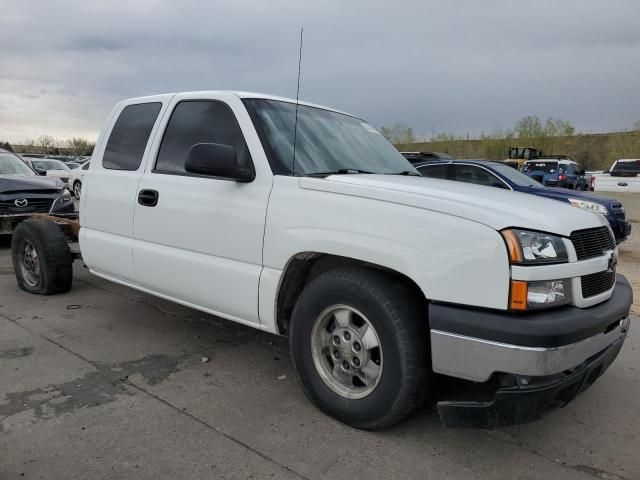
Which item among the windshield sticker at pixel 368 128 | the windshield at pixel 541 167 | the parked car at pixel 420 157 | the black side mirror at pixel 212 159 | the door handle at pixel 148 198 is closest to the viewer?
the black side mirror at pixel 212 159

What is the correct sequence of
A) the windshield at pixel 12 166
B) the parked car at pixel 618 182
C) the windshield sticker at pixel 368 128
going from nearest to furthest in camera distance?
the windshield sticker at pixel 368 128, the windshield at pixel 12 166, the parked car at pixel 618 182

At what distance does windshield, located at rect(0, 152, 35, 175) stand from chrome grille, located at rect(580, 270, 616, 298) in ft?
31.1

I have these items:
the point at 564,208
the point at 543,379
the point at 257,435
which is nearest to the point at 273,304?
the point at 257,435

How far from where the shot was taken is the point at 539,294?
2520 mm

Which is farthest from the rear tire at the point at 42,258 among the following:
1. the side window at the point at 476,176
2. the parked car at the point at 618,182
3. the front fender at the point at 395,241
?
the parked car at the point at 618,182

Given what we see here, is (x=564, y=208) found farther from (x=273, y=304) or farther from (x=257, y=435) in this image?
(x=257, y=435)

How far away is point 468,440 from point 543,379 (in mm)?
754

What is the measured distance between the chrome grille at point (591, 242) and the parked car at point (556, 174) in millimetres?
19929

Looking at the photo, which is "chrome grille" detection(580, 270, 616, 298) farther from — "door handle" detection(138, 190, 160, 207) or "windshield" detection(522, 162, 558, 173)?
"windshield" detection(522, 162, 558, 173)

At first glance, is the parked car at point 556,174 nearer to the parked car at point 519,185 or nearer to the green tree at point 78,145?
the parked car at point 519,185

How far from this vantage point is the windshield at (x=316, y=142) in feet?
11.5

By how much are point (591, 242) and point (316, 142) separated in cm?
184

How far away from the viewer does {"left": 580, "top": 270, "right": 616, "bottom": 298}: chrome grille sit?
274 cm

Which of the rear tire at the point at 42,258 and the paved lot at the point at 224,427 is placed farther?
the rear tire at the point at 42,258
